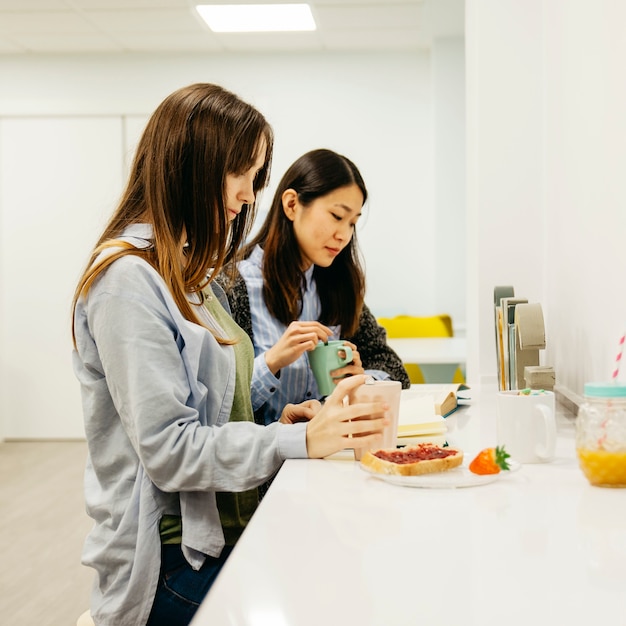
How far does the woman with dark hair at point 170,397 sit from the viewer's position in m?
1.07

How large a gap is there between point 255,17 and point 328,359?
395 cm

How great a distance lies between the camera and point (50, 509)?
12.5 feet

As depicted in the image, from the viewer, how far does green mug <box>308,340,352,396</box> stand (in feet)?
5.02

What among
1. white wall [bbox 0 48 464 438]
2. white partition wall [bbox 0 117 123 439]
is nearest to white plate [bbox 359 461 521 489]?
white wall [bbox 0 48 464 438]

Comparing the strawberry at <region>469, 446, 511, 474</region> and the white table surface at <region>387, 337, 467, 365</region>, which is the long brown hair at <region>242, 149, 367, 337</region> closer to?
the strawberry at <region>469, 446, 511, 474</region>

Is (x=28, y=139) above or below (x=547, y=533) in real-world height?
above

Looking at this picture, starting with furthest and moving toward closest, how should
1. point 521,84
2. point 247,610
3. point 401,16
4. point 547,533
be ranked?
point 401,16 → point 521,84 → point 547,533 → point 247,610

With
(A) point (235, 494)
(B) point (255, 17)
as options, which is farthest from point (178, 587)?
(B) point (255, 17)

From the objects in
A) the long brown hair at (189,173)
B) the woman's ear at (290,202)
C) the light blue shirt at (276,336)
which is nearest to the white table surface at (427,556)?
the long brown hair at (189,173)

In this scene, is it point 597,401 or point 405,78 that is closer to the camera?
point 597,401

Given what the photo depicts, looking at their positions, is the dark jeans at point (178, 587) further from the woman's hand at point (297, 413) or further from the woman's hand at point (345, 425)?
the woman's hand at point (297, 413)

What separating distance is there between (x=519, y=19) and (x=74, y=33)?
12.5ft

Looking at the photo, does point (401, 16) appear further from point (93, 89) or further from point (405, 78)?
point (93, 89)

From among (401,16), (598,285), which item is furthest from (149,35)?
(598,285)
